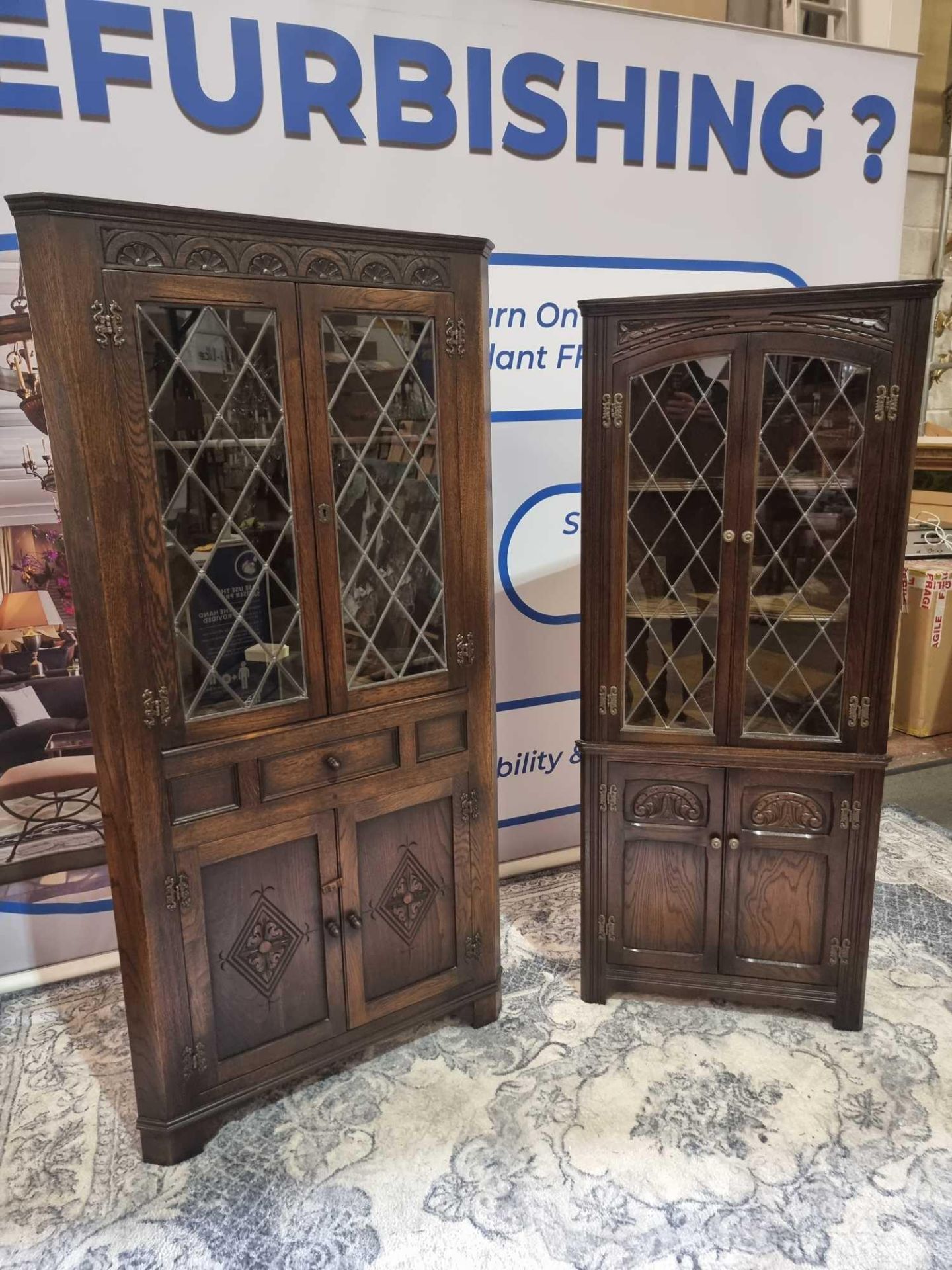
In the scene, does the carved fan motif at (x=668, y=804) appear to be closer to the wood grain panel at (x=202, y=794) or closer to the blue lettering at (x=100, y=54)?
the wood grain panel at (x=202, y=794)

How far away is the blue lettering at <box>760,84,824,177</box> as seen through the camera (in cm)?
290

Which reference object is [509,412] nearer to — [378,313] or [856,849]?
[378,313]

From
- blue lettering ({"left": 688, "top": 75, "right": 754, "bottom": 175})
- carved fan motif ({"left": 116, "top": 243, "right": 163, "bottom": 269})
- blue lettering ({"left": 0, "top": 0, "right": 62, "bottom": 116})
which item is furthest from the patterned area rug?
blue lettering ({"left": 688, "top": 75, "right": 754, "bottom": 175})

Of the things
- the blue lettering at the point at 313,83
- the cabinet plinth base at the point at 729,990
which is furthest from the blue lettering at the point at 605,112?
the cabinet plinth base at the point at 729,990

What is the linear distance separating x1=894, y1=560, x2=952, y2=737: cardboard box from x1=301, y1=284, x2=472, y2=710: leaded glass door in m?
3.11

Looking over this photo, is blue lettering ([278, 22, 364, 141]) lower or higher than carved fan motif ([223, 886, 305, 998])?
higher

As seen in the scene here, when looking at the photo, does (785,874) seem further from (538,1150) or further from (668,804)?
(538,1150)

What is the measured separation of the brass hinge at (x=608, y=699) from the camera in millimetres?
2287

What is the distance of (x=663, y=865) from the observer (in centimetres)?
239

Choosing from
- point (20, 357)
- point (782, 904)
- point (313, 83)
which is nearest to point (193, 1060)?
point (782, 904)

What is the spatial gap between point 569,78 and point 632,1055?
2.96 metres

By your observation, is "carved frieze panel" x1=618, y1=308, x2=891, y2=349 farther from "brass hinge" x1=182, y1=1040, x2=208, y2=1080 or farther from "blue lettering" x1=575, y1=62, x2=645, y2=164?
"brass hinge" x1=182, y1=1040, x2=208, y2=1080

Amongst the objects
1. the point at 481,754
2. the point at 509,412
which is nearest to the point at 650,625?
the point at 481,754

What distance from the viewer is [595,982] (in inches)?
97.9
